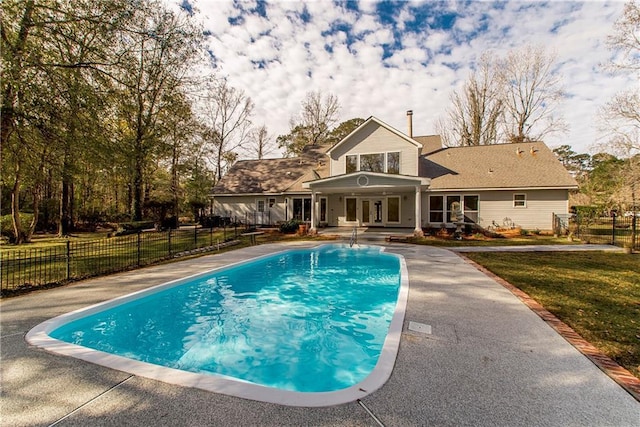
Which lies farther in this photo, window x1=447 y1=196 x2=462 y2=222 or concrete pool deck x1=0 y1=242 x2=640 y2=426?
window x1=447 y1=196 x2=462 y2=222

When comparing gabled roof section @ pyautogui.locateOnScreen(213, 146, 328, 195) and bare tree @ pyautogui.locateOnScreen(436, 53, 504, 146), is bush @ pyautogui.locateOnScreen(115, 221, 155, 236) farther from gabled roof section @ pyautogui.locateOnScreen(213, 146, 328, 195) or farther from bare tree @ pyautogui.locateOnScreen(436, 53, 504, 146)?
bare tree @ pyautogui.locateOnScreen(436, 53, 504, 146)

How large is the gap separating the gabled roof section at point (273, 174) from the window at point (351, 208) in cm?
312

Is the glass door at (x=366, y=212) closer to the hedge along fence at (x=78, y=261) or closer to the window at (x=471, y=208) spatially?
the window at (x=471, y=208)

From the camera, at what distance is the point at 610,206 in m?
20.8

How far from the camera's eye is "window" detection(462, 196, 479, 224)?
17.4m

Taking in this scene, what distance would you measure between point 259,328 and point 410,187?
1321 cm

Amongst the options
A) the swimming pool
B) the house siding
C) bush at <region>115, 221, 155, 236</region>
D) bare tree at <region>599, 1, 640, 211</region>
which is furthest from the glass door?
bare tree at <region>599, 1, 640, 211</region>

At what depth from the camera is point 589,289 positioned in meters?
6.12

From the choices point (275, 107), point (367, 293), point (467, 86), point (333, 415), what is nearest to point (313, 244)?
point (367, 293)

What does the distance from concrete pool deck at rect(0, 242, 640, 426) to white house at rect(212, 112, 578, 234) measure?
1198 cm

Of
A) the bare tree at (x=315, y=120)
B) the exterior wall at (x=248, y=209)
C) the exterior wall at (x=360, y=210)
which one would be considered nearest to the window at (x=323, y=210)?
the exterior wall at (x=360, y=210)

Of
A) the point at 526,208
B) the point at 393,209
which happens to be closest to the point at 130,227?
the point at 393,209

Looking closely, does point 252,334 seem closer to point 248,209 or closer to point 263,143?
point 248,209

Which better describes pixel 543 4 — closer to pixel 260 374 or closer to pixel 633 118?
pixel 633 118
